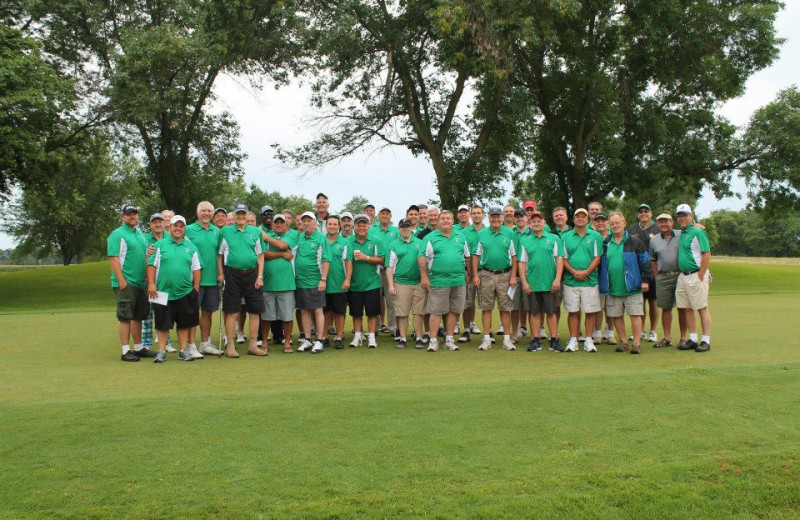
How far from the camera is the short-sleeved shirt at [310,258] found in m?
9.19

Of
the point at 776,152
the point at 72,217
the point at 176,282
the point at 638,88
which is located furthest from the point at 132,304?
the point at 72,217

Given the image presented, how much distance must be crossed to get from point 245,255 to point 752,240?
343 feet

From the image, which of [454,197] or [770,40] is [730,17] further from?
[454,197]

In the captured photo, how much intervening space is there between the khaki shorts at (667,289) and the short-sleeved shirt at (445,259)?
9.04 ft

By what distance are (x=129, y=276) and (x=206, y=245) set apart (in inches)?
40.8

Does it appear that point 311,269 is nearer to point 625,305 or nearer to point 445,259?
point 445,259

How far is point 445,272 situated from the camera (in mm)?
9180

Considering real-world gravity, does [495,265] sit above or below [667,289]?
above

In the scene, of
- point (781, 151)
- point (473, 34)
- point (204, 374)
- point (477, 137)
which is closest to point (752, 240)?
point (781, 151)

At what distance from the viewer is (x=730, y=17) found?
25422 mm

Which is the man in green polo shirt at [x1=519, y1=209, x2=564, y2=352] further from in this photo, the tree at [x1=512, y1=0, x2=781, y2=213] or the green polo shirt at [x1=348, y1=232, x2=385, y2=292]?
the tree at [x1=512, y1=0, x2=781, y2=213]

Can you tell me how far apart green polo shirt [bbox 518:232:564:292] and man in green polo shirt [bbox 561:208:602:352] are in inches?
7.3

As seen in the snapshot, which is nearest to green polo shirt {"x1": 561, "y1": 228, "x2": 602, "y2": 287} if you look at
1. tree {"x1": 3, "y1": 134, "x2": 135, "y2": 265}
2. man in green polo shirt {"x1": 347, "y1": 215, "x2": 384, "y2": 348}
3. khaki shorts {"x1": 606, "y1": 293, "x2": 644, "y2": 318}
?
khaki shorts {"x1": 606, "y1": 293, "x2": 644, "y2": 318}

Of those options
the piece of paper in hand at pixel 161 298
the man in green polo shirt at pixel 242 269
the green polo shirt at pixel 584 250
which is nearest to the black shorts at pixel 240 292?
the man in green polo shirt at pixel 242 269
